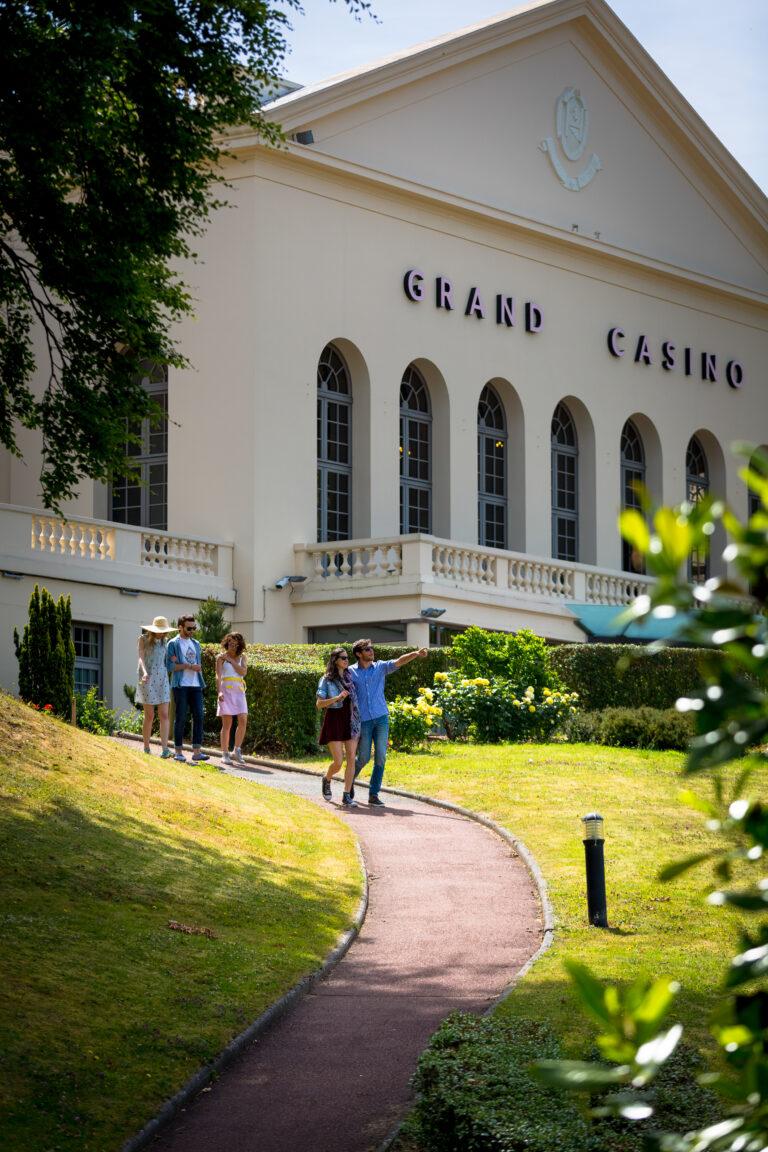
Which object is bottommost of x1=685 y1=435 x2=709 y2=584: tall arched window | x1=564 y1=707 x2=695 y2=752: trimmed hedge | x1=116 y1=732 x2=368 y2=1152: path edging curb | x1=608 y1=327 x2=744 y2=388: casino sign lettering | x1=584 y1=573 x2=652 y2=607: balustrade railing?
x1=116 y1=732 x2=368 y2=1152: path edging curb

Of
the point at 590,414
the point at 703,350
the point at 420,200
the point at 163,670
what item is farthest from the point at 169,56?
the point at 703,350

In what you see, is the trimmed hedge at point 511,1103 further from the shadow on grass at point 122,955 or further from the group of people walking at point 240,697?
the group of people walking at point 240,697

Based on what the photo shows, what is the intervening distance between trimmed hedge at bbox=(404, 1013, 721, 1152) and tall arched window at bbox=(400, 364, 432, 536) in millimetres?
27721

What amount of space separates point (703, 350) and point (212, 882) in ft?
104

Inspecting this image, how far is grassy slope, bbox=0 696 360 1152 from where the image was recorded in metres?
9.16

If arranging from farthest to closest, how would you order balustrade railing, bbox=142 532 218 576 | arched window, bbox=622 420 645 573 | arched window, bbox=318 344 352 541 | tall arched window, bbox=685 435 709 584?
1. tall arched window, bbox=685 435 709 584
2. arched window, bbox=622 420 645 573
3. arched window, bbox=318 344 352 541
4. balustrade railing, bbox=142 532 218 576

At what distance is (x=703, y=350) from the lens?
141 feet

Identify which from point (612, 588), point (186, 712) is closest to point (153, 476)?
point (612, 588)

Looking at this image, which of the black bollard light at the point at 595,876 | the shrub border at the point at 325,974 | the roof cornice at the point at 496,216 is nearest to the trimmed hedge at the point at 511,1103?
the shrub border at the point at 325,974

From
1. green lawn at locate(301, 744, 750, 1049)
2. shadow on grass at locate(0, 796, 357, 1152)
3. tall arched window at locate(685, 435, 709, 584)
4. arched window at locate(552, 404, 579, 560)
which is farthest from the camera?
tall arched window at locate(685, 435, 709, 584)

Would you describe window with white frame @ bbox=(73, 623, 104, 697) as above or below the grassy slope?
above

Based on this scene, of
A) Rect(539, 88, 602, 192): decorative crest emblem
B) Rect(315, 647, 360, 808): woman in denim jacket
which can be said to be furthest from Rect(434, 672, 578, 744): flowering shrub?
Rect(539, 88, 602, 192): decorative crest emblem

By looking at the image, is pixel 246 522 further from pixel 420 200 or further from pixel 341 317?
pixel 420 200

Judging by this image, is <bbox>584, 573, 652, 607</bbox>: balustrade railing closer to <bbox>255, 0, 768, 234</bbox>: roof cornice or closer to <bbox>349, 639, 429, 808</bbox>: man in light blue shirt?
<bbox>255, 0, 768, 234</bbox>: roof cornice
